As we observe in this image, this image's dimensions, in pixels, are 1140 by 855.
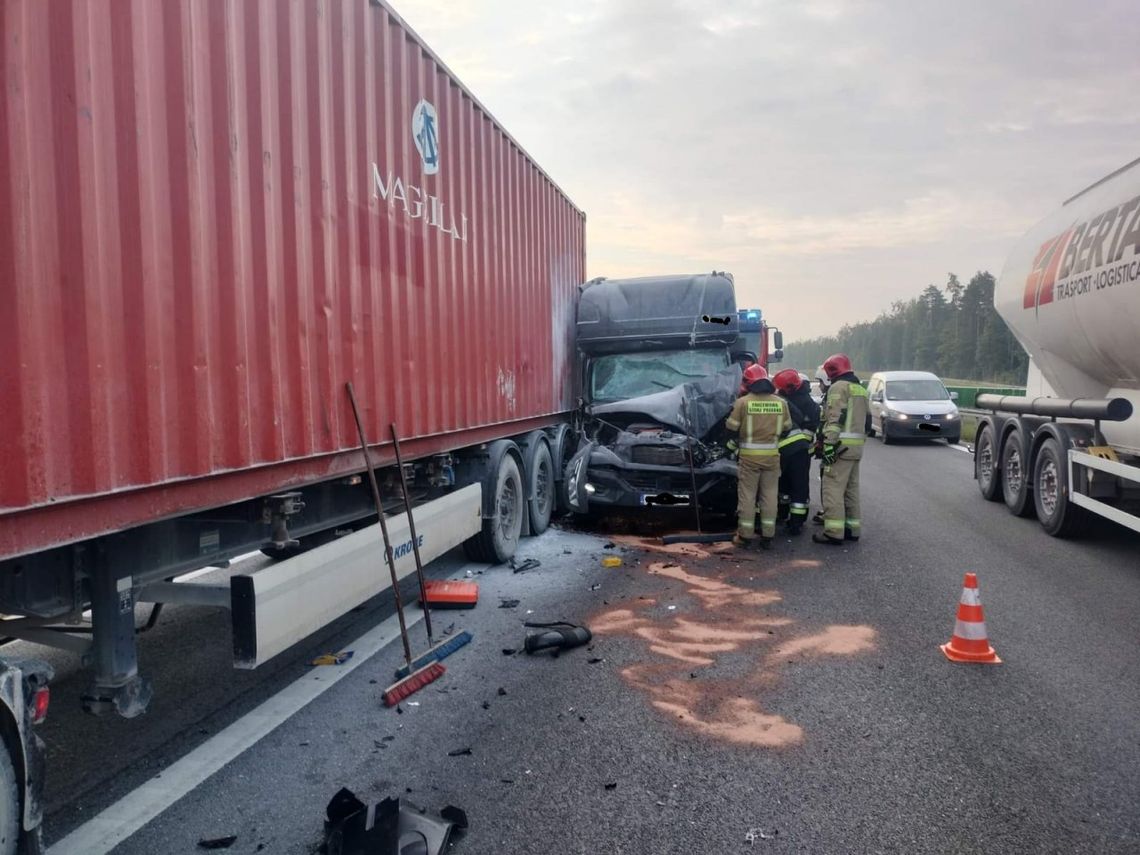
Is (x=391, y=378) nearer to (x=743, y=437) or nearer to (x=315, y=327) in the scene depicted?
(x=315, y=327)

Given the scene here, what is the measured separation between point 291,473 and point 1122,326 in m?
6.83

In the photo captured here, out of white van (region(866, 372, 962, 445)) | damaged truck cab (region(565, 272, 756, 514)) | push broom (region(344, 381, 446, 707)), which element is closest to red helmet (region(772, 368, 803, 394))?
damaged truck cab (region(565, 272, 756, 514))

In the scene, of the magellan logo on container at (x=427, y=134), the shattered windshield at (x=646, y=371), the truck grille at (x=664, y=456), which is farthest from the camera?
the shattered windshield at (x=646, y=371)

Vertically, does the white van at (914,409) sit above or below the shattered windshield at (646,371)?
below

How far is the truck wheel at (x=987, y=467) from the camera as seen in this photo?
10.6m

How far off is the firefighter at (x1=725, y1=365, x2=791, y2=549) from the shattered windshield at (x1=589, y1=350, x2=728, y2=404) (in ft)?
5.01

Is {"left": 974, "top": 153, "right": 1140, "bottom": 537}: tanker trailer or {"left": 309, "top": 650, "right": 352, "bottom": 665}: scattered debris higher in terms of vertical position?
{"left": 974, "top": 153, "right": 1140, "bottom": 537}: tanker trailer

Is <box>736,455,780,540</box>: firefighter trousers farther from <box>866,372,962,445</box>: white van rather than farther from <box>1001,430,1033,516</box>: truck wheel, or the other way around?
<box>866,372,962,445</box>: white van

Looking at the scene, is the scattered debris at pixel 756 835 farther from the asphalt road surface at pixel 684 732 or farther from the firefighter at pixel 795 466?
the firefighter at pixel 795 466

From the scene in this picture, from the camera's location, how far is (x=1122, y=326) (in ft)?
23.0

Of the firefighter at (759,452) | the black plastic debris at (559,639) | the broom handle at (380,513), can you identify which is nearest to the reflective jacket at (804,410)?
the firefighter at (759,452)

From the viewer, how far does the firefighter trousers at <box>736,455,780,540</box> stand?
8.07 m

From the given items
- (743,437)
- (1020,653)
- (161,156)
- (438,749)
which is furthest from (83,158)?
(743,437)

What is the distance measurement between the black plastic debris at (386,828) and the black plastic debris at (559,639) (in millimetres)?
1941
